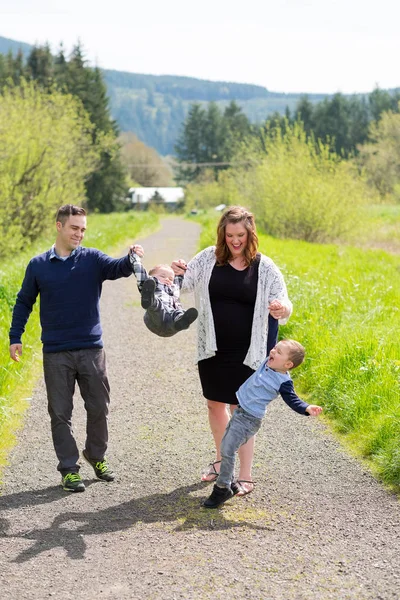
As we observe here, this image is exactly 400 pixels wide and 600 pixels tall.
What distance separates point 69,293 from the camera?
5.79 m

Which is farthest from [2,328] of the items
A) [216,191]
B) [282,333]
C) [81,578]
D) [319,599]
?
[216,191]

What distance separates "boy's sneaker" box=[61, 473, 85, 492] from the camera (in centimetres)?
584

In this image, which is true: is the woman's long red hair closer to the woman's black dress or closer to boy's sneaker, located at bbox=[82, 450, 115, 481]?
the woman's black dress

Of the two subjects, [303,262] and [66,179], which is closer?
[303,262]

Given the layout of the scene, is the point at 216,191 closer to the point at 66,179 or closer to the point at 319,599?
the point at 66,179

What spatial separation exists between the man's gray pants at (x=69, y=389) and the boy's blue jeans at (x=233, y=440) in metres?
1.15

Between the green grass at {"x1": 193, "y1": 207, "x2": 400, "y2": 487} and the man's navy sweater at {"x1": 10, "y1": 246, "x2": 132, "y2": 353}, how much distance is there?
2546mm

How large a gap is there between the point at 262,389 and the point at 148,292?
1.02m

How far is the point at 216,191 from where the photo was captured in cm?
8731


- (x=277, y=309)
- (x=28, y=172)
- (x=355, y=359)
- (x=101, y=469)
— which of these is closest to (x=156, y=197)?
(x=28, y=172)

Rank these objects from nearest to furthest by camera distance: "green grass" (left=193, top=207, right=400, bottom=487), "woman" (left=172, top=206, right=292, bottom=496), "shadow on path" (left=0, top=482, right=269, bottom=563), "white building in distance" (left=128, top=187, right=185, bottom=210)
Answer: "shadow on path" (left=0, top=482, right=269, bottom=563), "woman" (left=172, top=206, right=292, bottom=496), "green grass" (left=193, top=207, right=400, bottom=487), "white building in distance" (left=128, top=187, right=185, bottom=210)

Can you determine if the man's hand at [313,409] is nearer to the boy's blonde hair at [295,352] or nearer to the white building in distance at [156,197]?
the boy's blonde hair at [295,352]

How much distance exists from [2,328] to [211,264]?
18.1 feet

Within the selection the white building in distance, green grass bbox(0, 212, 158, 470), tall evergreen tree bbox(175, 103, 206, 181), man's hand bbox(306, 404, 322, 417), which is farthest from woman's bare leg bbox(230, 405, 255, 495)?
tall evergreen tree bbox(175, 103, 206, 181)
